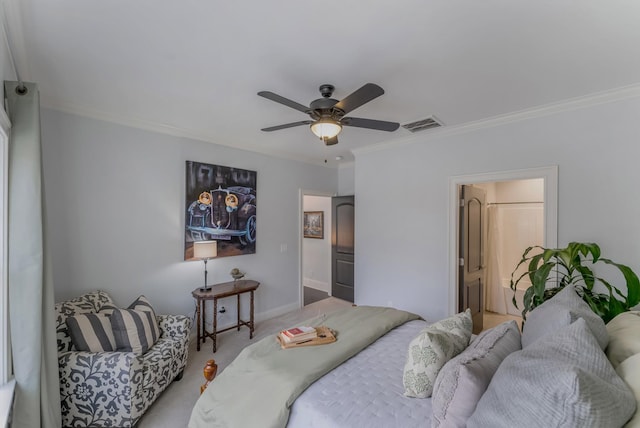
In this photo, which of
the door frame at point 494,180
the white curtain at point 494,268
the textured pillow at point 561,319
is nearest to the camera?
the textured pillow at point 561,319

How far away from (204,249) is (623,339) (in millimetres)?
3330

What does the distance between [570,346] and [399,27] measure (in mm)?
1671

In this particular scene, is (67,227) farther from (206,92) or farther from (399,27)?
(399,27)

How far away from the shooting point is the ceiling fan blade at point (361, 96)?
1.70 metres

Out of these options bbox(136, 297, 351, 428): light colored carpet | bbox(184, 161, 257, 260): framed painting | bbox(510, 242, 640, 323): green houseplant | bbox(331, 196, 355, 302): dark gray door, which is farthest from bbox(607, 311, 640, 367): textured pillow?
bbox(331, 196, 355, 302): dark gray door

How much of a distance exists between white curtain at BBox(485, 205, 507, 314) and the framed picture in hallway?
9.99 ft

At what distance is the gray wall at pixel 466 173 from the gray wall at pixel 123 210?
5.89ft

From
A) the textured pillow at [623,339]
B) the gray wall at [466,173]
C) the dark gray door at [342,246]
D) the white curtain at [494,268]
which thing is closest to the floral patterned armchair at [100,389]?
the textured pillow at [623,339]

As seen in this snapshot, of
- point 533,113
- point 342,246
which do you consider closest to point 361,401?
point 533,113

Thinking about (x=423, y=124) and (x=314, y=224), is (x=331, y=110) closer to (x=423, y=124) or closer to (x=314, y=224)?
(x=423, y=124)

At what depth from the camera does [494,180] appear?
3115mm

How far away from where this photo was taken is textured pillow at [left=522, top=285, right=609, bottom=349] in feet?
4.16

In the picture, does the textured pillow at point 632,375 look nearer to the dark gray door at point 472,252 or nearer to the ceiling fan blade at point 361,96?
the ceiling fan blade at point 361,96

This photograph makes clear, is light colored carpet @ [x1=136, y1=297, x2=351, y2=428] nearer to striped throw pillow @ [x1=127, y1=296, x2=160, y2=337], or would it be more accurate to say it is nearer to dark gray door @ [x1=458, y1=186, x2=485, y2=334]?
striped throw pillow @ [x1=127, y1=296, x2=160, y2=337]
